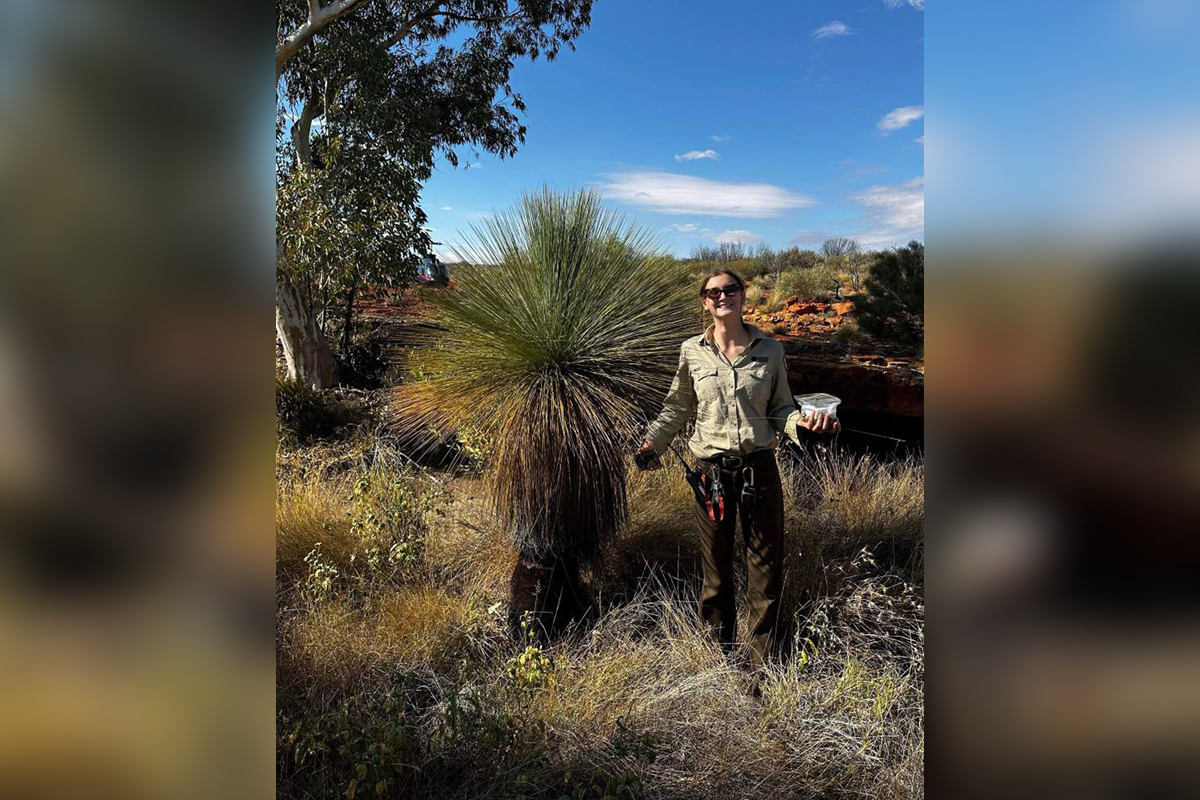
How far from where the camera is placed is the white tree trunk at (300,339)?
793 cm

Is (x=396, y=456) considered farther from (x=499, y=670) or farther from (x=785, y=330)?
(x=785, y=330)

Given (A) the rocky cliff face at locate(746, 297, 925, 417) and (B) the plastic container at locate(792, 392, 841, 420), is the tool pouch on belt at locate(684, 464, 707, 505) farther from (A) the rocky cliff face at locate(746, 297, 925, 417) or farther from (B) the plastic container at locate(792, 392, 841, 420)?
(A) the rocky cliff face at locate(746, 297, 925, 417)

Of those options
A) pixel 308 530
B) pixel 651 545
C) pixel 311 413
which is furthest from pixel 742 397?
pixel 311 413

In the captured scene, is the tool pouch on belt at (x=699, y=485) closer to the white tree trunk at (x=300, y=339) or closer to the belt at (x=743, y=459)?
the belt at (x=743, y=459)

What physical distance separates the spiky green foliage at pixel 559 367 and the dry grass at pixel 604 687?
60 cm

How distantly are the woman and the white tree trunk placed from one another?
6335 millimetres

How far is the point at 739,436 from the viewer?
2.82 m

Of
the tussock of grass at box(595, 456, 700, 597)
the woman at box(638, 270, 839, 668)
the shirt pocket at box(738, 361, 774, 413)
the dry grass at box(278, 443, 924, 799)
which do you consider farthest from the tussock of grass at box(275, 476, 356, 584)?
the shirt pocket at box(738, 361, 774, 413)

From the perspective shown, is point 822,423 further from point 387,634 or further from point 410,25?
point 410,25

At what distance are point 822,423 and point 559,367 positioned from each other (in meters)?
1.56

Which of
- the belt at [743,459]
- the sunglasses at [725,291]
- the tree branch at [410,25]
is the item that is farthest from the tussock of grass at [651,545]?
the tree branch at [410,25]

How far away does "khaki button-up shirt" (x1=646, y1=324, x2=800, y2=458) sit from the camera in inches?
110
